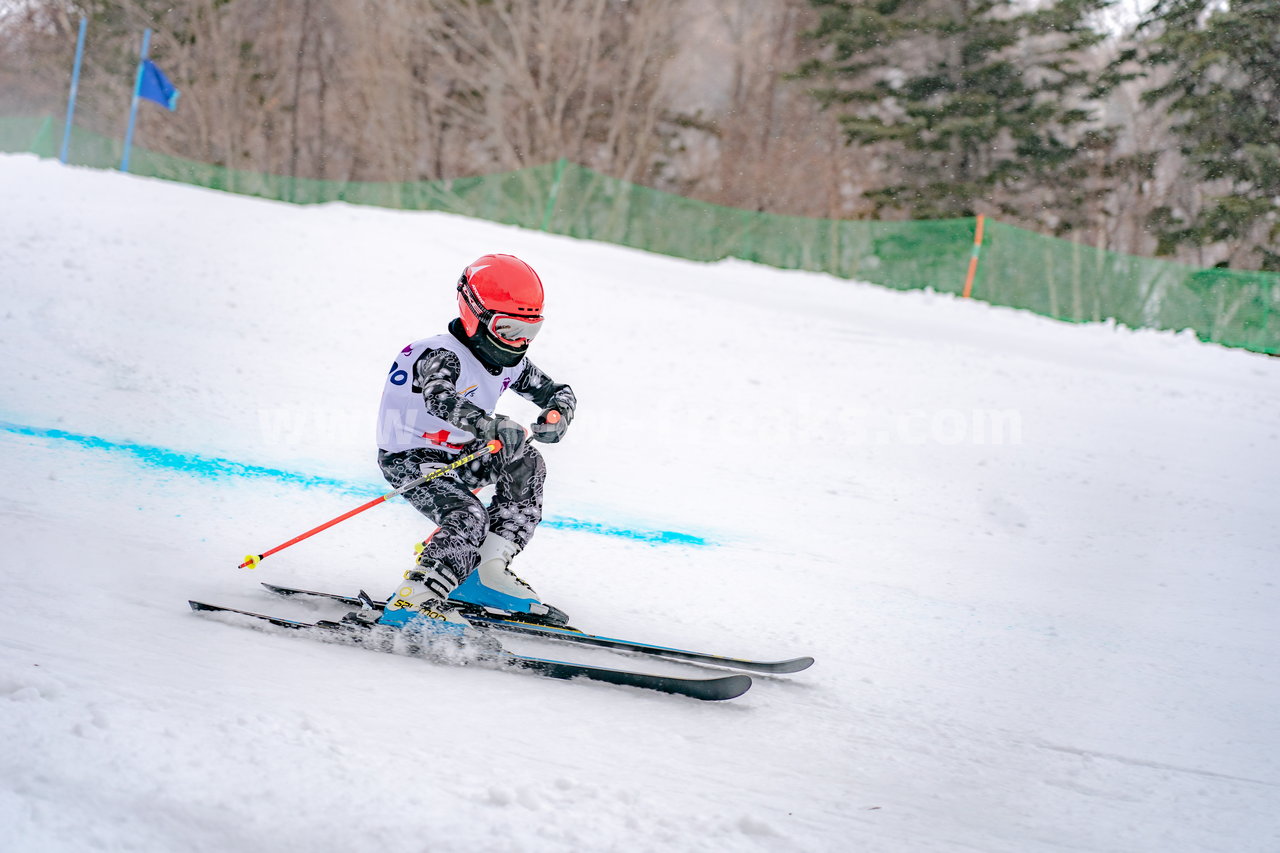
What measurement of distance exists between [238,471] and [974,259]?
1298 cm

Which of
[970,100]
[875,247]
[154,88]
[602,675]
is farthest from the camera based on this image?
Result: [970,100]

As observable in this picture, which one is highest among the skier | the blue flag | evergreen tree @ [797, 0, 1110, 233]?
evergreen tree @ [797, 0, 1110, 233]

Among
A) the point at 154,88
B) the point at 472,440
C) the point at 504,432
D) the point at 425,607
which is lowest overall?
the point at 425,607

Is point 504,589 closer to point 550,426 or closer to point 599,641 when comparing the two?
point 599,641

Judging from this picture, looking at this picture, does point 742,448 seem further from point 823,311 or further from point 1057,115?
point 1057,115

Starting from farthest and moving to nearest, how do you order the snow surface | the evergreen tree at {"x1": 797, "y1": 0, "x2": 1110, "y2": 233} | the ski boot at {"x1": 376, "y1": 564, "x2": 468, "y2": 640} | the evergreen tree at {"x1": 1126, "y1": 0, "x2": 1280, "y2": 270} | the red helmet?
the evergreen tree at {"x1": 797, "y1": 0, "x2": 1110, "y2": 233} → the evergreen tree at {"x1": 1126, "y1": 0, "x2": 1280, "y2": 270} → the red helmet → the ski boot at {"x1": 376, "y1": 564, "x2": 468, "y2": 640} → the snow surface

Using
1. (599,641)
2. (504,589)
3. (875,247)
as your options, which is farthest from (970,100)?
(599,641)

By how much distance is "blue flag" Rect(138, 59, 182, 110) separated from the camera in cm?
1780

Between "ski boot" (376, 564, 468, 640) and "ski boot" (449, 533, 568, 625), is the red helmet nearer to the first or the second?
"ski boot" (449, 533, 568, 625)

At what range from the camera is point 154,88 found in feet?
58.9

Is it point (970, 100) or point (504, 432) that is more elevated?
point (970, 100)

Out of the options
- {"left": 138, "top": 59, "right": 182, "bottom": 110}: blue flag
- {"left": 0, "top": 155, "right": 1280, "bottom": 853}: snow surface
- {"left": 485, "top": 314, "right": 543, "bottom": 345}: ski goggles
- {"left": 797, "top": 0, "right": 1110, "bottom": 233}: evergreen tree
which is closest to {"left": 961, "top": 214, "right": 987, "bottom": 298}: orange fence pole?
{"left": 0, "top": 155, "right": 1280, "bottom": 853}: snow surface

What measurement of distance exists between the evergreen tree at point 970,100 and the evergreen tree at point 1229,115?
183 cm

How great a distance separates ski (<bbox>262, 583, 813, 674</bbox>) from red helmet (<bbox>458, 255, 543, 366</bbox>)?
1046mm
